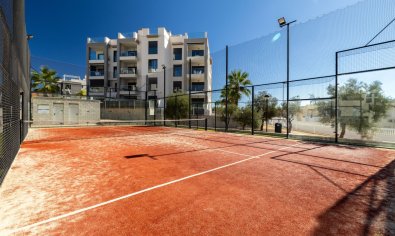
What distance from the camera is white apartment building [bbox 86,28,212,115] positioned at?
3860 centimetres

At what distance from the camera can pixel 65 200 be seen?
3.58 m

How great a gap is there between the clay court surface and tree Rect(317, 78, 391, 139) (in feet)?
20.9

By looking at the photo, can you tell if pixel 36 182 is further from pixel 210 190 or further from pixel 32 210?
pixel 210 190

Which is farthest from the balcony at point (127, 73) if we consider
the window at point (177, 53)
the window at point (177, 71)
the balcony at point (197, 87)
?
the balcony at point (197, 87)


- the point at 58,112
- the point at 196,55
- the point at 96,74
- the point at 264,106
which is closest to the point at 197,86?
the point at 196,55

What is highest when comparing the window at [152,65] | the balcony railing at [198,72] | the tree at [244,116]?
the window at [152,65]

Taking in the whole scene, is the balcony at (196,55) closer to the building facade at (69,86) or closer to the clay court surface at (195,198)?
the building facade at (69,86)

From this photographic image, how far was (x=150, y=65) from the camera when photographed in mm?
40219

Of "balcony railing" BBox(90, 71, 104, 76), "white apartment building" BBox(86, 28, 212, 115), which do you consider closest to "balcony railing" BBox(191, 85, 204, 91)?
"white apartment building" BBox(86, 28, 212, 115)

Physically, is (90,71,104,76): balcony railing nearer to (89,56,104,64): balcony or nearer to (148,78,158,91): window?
(89,56,104,64): balcony

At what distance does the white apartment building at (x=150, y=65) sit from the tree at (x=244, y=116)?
15.1 meters

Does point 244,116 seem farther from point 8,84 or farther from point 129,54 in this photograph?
point 129,54

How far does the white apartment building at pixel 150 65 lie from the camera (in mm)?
38597

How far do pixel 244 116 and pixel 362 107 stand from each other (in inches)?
453
